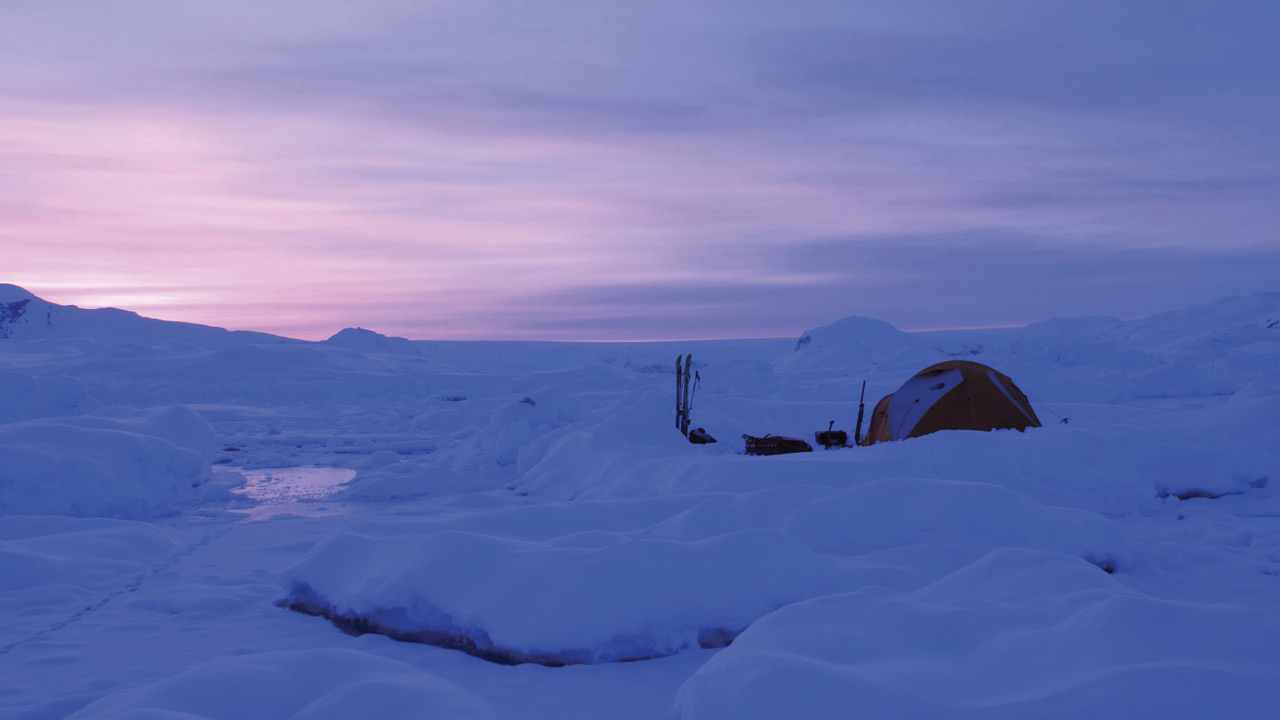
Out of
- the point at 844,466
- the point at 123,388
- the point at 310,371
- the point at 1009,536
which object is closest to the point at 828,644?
the point at 1009,536

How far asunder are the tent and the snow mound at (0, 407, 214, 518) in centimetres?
1057

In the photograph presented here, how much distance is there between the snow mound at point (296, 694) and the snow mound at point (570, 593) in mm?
923

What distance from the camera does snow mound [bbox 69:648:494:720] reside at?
3184 mm

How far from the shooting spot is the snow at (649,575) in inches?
121

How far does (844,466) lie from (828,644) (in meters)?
5.41

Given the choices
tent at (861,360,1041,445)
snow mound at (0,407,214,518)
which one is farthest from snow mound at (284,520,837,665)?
tent at (861,360,1041,445)

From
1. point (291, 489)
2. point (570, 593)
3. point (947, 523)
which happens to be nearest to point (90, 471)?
point (291, 489)

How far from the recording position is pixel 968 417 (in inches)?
453

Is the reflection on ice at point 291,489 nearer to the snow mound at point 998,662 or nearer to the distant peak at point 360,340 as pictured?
the snow mound at point 998,662

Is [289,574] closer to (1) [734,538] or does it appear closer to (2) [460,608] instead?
(2) [460,608]

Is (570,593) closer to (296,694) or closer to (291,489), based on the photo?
(296,694)

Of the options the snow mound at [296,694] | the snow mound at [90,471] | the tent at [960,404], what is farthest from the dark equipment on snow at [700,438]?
the snow mound at [296,694]

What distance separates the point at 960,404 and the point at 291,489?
10.2 meters

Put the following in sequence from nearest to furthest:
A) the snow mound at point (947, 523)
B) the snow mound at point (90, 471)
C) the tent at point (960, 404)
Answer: the snow mound at point (947, 523) < the snow mound at point (90, 471) < the tent at point (960, 404)
